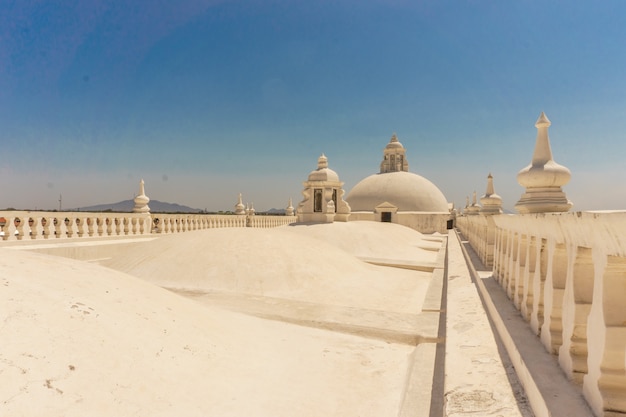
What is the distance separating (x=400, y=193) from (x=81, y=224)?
36428 mm

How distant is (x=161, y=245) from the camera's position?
37.9ft

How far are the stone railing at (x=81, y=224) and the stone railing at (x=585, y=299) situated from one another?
10616 millimetres

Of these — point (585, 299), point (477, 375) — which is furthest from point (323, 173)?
point (585, 299)

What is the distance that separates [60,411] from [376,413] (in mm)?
2903

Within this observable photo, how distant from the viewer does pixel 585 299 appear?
224 centimetres

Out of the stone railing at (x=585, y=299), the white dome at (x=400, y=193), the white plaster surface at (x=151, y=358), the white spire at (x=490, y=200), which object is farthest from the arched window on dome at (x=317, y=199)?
the stone railing at (x=585, y=299)

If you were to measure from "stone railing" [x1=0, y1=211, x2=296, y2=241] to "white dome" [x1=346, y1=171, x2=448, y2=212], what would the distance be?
96.1ft

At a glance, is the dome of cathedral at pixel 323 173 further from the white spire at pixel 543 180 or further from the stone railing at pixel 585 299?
the stone railing at pixel 585 299

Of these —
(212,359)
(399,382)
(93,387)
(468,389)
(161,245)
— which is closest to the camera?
(468,389)

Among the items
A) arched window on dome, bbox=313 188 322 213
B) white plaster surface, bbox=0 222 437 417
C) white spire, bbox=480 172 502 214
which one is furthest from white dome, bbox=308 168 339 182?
white plaster surface, bbox=0 222 437 417

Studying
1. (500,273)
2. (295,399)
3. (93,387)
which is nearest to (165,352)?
(93,387)

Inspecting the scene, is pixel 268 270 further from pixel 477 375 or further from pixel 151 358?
pixel 477 375

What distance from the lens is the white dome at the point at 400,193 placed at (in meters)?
42.6

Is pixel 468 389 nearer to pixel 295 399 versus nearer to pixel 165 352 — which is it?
pixel 295 399
